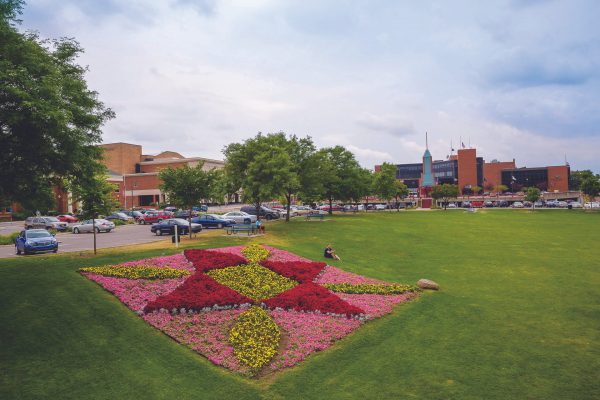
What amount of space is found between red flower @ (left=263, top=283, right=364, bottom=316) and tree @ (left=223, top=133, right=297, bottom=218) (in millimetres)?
22371

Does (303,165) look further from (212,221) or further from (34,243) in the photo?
(34,243)

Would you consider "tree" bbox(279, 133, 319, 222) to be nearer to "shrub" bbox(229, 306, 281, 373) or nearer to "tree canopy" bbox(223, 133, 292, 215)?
"tree canopy" bbox(223, 133, 292, 215)

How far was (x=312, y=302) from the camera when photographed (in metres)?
15.8

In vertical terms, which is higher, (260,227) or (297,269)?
(260,227)

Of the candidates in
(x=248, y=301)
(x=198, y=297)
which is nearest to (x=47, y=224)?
(x=198, y=297)

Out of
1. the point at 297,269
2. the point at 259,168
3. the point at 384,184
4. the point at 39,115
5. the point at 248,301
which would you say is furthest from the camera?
the point at 384,184

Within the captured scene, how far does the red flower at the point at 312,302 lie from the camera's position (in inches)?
598

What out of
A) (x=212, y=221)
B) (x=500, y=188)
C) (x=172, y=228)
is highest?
(x=500, y=188)

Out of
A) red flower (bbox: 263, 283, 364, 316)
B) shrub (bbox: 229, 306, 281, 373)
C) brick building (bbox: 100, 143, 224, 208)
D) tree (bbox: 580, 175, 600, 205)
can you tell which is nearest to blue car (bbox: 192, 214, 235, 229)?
red flower (bbox: 263, 283, 364, 316)

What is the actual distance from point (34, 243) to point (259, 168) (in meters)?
21.1

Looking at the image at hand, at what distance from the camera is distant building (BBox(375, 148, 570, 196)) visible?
5581 inches

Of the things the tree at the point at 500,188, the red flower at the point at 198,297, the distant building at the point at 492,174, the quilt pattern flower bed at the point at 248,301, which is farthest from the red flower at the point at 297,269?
the tree at the point at 500,188

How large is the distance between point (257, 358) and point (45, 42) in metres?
15.2

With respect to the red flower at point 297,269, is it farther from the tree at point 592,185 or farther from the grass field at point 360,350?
the tree at point 592,185
